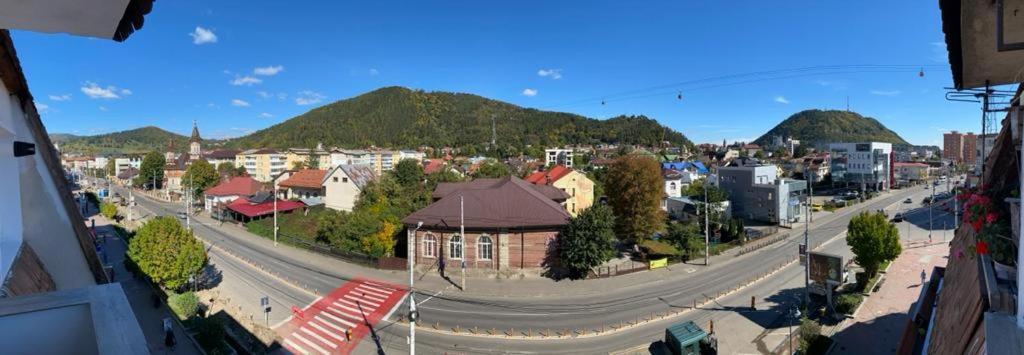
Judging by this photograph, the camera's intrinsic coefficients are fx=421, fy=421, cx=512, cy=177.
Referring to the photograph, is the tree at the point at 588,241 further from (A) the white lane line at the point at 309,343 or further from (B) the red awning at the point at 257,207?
(B) the red awning at the point at 257,207

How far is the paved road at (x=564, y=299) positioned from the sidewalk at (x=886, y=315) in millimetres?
4754

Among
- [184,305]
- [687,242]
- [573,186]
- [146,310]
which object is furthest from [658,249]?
[146,310]

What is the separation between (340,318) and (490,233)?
394 inches

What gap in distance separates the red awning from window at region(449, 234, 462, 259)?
2607cm

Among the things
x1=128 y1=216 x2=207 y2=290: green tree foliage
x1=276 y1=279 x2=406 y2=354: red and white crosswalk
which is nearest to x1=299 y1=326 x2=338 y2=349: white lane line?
x1=276 y1=279 x2=406 y2=354: red and white crosswalk

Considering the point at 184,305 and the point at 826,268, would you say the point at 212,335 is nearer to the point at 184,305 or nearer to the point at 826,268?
the point at 184,305

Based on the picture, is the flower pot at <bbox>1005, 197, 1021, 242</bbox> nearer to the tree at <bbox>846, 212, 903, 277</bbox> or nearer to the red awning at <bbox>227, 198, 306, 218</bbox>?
the tree at <bbox>846, 212, 903, 277</bbox>

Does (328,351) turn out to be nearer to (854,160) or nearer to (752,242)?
(752,242)

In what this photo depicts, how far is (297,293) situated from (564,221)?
1573 centimetres

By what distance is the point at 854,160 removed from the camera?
2933 inches

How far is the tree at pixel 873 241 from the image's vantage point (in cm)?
2278

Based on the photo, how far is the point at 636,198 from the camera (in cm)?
3147

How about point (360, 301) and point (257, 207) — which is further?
point (257, 207)

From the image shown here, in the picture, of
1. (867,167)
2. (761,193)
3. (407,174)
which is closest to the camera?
(407,174)
